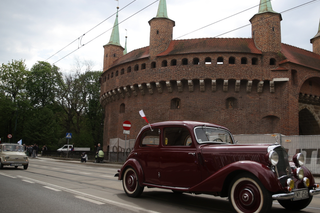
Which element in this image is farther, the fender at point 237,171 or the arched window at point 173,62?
the arched window at point 173,62

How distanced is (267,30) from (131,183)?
23638 millimetres

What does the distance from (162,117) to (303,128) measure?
15530 mm

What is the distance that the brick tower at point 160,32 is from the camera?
28516 mm

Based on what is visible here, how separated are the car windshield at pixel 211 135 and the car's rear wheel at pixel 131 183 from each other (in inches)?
75.7

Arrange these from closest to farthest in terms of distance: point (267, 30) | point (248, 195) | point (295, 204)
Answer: point (248, 195) < point (295, 204) < point (267, 30)

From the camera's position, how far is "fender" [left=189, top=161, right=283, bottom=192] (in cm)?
443

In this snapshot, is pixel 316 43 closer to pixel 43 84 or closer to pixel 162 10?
pixel 162 10

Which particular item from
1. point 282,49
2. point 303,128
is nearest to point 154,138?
point 282,49

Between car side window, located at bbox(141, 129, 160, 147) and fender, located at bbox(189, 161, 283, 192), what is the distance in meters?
1.53

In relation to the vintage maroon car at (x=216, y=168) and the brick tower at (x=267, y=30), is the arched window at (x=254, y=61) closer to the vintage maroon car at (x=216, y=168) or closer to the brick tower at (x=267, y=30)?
the brick tower at (x=267, y=30)

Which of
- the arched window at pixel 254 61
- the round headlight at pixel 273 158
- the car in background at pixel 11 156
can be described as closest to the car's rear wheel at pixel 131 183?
the round headlight at pixel 273 158

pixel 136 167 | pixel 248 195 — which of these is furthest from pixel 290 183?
pixel 136 167

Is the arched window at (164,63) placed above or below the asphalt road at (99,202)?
above

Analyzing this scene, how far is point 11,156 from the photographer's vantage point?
1449 centimetres
